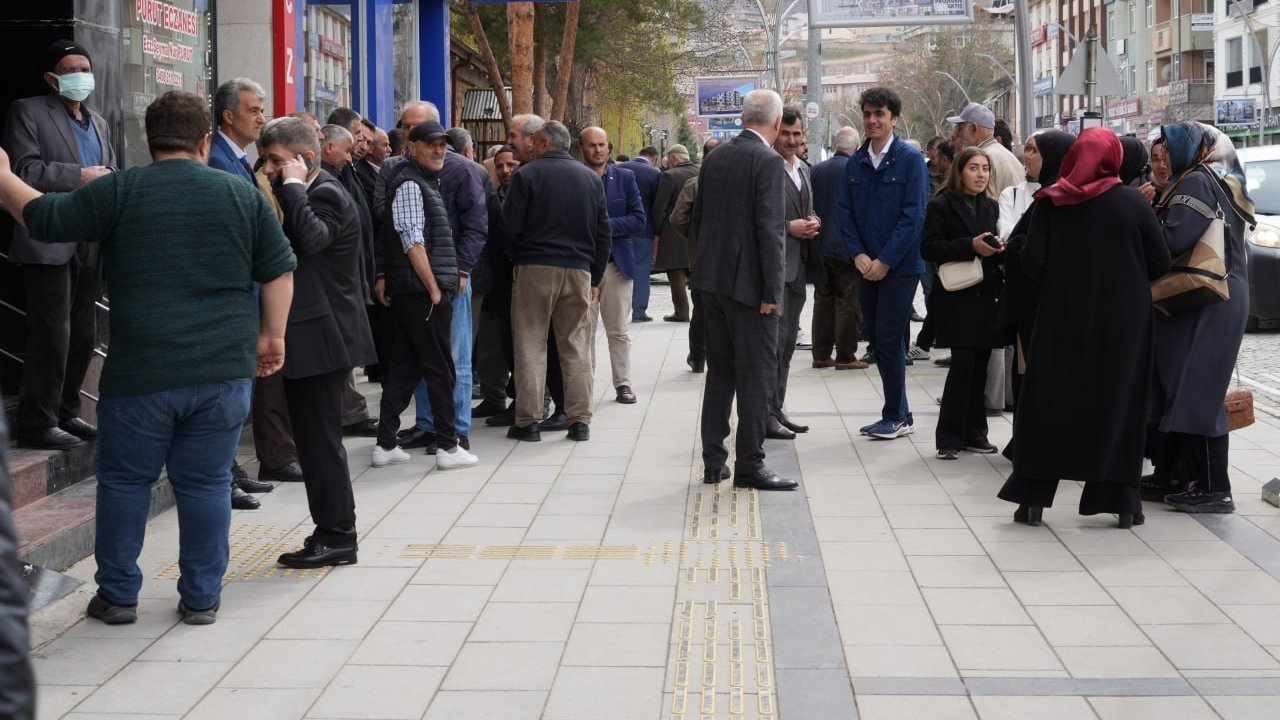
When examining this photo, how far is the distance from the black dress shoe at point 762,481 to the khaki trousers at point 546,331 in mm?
1925

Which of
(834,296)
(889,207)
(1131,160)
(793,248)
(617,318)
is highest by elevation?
(1131,160)

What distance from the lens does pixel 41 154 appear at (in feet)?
24.4

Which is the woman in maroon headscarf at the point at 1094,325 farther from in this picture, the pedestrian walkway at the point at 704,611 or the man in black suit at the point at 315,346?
the man in black suit at the point at 315,346

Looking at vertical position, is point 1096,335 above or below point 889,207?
below

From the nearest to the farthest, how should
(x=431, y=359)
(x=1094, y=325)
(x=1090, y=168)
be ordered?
(x=1090, y=168) → (x=1094, y=325) → (x=431, y=359)

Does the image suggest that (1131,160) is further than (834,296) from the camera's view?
No

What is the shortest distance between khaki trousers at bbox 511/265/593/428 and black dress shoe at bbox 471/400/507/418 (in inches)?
31.1

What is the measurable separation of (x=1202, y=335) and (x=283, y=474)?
4642mm

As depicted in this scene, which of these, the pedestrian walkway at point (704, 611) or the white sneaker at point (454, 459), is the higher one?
the white sneaker at point (454, 459)

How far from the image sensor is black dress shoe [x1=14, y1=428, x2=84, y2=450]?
7.41 metres

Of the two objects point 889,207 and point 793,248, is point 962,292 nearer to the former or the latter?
point 889,207

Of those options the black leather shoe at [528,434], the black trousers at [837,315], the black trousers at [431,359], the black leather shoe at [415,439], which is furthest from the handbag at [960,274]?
the black trousers at [837,315]

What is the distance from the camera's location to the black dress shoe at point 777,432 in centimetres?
987

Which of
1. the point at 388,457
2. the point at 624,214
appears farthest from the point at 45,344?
the point at 624,214
